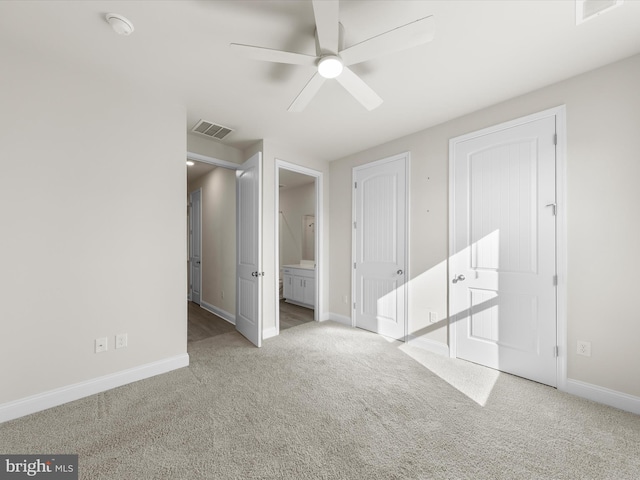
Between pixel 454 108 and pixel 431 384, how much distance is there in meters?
2.65

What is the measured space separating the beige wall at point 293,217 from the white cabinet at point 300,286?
721 millimetres

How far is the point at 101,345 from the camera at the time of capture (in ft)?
7.41

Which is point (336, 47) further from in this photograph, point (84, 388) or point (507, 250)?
point (84, 388)

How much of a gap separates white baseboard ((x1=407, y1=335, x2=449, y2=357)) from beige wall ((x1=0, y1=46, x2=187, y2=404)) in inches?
101

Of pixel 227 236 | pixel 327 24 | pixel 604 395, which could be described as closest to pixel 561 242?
pixel 604 395

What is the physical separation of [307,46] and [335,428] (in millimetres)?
2609

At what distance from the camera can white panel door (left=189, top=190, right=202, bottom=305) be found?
534 cm

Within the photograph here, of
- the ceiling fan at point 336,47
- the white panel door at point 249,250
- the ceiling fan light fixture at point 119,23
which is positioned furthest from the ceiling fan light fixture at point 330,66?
the white panel door at point 249,250

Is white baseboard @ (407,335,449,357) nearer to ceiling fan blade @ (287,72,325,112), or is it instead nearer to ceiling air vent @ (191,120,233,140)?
ceiling fan blade @ (287,72,325,112)

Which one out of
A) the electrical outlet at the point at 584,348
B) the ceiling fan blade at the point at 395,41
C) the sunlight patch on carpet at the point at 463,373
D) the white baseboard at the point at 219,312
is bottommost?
the sunlight patch on carpet at the point at 463,373

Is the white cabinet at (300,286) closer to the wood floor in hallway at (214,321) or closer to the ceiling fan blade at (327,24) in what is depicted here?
the wood floor in hallway at (214,321)

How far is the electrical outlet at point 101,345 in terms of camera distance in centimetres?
224

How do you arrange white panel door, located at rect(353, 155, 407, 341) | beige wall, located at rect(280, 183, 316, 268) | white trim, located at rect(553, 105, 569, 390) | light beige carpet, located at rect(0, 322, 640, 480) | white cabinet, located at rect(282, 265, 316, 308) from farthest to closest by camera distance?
1. beige wall, located at rect(280, 183, 316, 268)
2. white cabinet, located at rect(282, 265, 316, 308)
3. white panel door, located at rect(353, 155, 407, 341)
4. white trim, located at rect(553, 105, 569, 390)
5. light beige carpet, located at rect(0, 322, 640, 480)

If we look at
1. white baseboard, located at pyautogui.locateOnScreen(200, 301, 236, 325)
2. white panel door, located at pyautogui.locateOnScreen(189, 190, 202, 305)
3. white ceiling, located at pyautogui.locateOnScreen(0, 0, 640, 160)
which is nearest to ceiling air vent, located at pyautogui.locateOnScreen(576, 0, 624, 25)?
white ceiling, located at pyautogui.locateOnScreen(0, 0, 640, 160)
